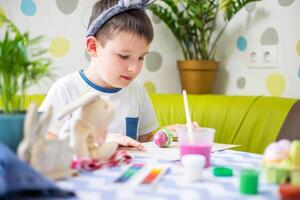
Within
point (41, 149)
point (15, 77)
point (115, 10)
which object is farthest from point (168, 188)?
point (115, 10)

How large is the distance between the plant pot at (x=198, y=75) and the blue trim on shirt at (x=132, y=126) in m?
0.67

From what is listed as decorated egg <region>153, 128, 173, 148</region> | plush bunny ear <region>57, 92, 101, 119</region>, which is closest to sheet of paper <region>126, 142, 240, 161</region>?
decorated egg <region>153, 128, 173, 148</region>

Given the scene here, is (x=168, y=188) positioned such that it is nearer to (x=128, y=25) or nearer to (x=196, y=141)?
(x=196, y=141)

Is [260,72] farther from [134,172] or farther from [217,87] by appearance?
[134,172]

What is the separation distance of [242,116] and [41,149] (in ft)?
3.93

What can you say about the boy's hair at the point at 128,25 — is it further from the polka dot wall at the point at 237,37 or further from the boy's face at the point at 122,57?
the polka dot wall at the point at 237,37

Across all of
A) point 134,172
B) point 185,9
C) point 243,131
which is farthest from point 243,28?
point 134,172

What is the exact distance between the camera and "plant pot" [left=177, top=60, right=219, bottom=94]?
2037 millimetres

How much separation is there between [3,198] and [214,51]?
1.73 metres

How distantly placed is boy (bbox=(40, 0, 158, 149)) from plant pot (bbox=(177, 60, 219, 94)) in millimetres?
644

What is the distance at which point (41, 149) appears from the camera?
0.67 m

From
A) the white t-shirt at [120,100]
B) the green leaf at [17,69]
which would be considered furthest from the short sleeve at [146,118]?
the green leaf at [17,69]

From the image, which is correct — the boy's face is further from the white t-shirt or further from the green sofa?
the green sofa

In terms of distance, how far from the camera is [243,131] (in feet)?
5.69
